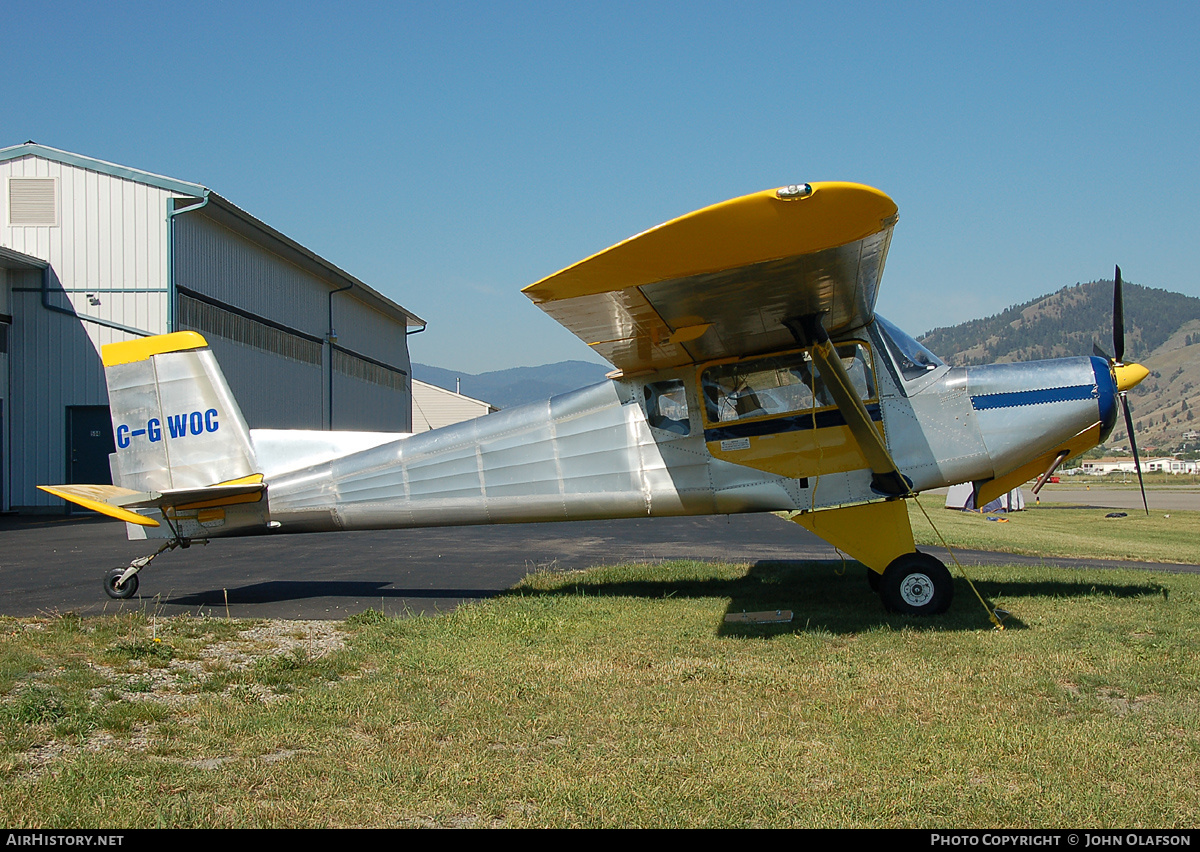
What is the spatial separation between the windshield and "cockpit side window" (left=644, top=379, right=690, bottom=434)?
1.98 meters

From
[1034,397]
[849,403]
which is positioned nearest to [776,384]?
[849,403]

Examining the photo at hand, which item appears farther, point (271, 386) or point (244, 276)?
point (271, 386)

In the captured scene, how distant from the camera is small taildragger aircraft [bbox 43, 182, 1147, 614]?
21.4 ft

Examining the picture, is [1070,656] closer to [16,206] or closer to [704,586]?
[704,586]

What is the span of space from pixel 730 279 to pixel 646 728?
11.1 ft

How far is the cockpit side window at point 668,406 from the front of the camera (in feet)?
27.6

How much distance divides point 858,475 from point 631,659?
314 cm

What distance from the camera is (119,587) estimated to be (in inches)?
352

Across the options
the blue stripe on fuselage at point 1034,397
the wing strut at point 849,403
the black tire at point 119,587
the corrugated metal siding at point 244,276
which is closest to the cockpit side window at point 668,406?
the wing strut at point 849,403

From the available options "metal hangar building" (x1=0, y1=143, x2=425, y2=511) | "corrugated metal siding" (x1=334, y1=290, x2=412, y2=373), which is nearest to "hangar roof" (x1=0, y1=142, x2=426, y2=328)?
"metal hangar building" (x1=0, y1=143, x2=425, y2=511)

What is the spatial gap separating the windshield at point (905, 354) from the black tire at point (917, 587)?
5.66ft

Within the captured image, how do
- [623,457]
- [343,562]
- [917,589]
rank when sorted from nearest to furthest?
1. [917,589]
2. [623,457]
3. [343,562]

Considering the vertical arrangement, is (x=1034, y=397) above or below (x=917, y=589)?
above

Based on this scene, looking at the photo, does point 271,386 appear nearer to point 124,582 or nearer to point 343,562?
point 343,562
